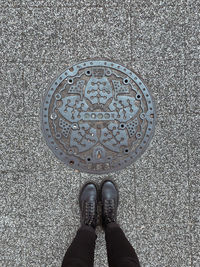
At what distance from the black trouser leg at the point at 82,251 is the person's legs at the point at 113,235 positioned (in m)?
0.10

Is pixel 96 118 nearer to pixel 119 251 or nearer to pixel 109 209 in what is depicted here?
pixel 109 209

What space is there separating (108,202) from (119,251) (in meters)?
0.39

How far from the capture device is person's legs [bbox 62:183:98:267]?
4.52 feet

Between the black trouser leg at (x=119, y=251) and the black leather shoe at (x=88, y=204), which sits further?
the black leather shoe at (x=88, y=204)

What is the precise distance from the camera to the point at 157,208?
1.83 metres

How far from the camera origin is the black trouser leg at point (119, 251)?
1.34 m

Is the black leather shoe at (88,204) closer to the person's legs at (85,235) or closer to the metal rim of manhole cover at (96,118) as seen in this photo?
the person's legs at (85,235)

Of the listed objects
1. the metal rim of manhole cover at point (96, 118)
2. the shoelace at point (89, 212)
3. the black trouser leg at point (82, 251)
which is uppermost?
the metal rim of manhole cover at point (96, 118)

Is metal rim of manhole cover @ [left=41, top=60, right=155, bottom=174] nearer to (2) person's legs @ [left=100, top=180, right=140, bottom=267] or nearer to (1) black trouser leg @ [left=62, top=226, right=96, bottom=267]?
(2) person's legs @ [left=100, top=180, right=140, bottom=267]

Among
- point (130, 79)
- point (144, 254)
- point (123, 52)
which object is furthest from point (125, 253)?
point (123, 52)

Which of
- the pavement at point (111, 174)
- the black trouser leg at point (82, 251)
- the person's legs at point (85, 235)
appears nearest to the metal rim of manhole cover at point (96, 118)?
the pavement at point (111, 174)

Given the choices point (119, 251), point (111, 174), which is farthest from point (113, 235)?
point (111, 174)

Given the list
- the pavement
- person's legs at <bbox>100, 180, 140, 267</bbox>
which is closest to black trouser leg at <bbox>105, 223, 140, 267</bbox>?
person's legs at <bbox>100, 180, 140, 267</bbox>

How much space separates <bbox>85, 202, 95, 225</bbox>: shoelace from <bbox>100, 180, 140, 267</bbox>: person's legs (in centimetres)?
Result: 7
